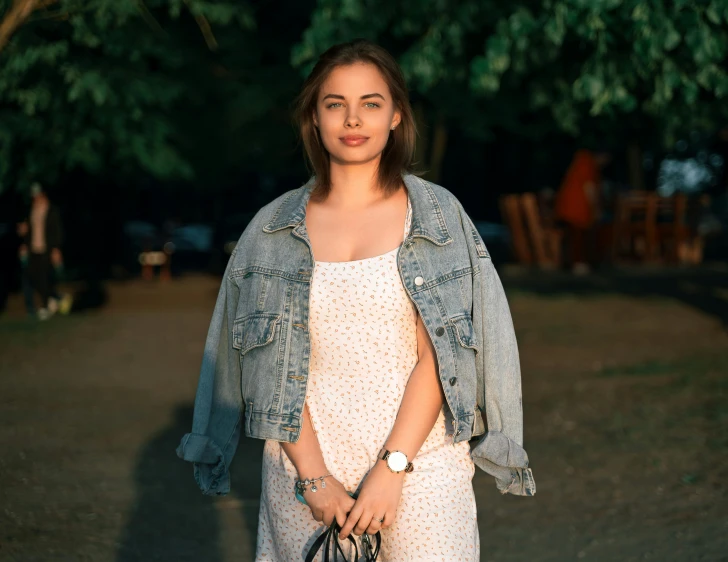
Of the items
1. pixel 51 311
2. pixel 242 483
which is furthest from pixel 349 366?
pixel 51 311

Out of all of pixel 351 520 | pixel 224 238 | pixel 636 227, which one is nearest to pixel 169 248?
pixel 224 238

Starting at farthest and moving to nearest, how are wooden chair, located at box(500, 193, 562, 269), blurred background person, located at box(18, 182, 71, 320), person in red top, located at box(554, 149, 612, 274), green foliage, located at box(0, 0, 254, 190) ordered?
wooden chair, located at box(500, 193, 562, 269)
person in red top, located at box(554, 149, 612, 274)
blurred background person, located at box(18, 182, 71, 320)
green foliage, located at box(0, 0, 254, 190)

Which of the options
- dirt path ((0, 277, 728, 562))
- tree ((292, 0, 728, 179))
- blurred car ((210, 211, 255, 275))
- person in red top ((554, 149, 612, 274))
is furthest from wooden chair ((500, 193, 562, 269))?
tree ((292, 0, 728, 179))

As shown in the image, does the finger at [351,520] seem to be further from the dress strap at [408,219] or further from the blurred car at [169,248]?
the blurred car at [169,248]

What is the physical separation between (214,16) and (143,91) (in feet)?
10.3

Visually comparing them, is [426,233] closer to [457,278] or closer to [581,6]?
[457,278]

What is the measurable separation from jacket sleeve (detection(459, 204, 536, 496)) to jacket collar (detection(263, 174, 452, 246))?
0.09m

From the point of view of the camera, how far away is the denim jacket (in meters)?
2.98

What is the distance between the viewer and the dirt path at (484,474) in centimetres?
611

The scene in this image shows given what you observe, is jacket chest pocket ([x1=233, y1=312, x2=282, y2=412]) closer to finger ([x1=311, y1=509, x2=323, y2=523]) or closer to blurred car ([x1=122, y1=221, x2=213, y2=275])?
finger ([x1=311, y1=509, x2=323, y2=523])

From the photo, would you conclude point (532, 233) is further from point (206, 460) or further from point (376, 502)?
point (376, 502)

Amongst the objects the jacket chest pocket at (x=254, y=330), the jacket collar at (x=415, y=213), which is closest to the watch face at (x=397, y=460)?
the jacket chest pocket at (x=254, y=330)

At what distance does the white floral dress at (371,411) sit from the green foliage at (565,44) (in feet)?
15.7

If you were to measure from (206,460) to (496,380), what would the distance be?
0.78m
